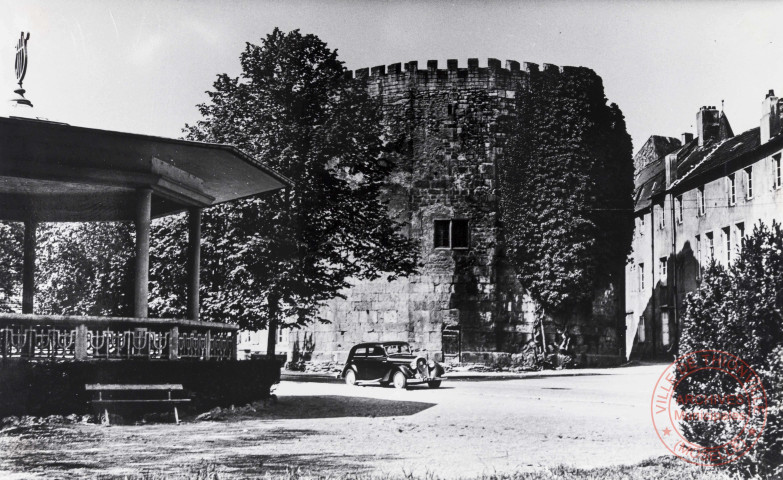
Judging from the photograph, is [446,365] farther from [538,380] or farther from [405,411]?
[405,411]

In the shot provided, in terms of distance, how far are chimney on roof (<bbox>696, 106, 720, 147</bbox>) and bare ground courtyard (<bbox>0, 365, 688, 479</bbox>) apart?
3345 cm

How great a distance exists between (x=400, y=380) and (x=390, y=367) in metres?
0.57

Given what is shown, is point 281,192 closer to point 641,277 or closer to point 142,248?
point 142,248

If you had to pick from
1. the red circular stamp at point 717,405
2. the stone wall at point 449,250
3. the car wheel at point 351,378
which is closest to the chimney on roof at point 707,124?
the stone wall at point 449,250

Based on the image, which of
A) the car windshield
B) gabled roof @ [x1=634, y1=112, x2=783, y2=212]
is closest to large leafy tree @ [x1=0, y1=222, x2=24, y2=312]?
the car windshield

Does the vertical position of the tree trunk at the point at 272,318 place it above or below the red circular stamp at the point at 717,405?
above

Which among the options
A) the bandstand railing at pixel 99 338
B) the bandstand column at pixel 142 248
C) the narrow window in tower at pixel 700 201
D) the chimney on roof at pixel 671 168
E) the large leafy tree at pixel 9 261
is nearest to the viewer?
the bandstand railing at pixel 99 338

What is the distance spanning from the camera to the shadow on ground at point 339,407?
630 inches

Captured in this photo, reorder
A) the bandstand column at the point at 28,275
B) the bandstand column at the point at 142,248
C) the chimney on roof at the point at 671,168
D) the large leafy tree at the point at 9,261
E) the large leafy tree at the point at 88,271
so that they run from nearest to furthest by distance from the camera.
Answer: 1. the bandstand column at the point at 142,248
2. the bandstand column at the point at 28,275
3. the large leafy tree at the point at 88,271
4. the large leafy tree at the point at 9,261
5. the chimney on roof at the point at 671,168

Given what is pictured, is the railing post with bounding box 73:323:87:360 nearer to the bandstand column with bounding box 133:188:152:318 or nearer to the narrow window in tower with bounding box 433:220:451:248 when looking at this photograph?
the bandstand column with bounding box 133:188:152:318

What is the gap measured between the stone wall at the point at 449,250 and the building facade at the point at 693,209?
269 inches

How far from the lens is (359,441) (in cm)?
1236

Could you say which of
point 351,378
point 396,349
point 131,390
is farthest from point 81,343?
point 396,349

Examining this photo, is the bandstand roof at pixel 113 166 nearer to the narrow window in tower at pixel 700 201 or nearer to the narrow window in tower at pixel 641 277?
the narrow window in tower at pixel 700 201
